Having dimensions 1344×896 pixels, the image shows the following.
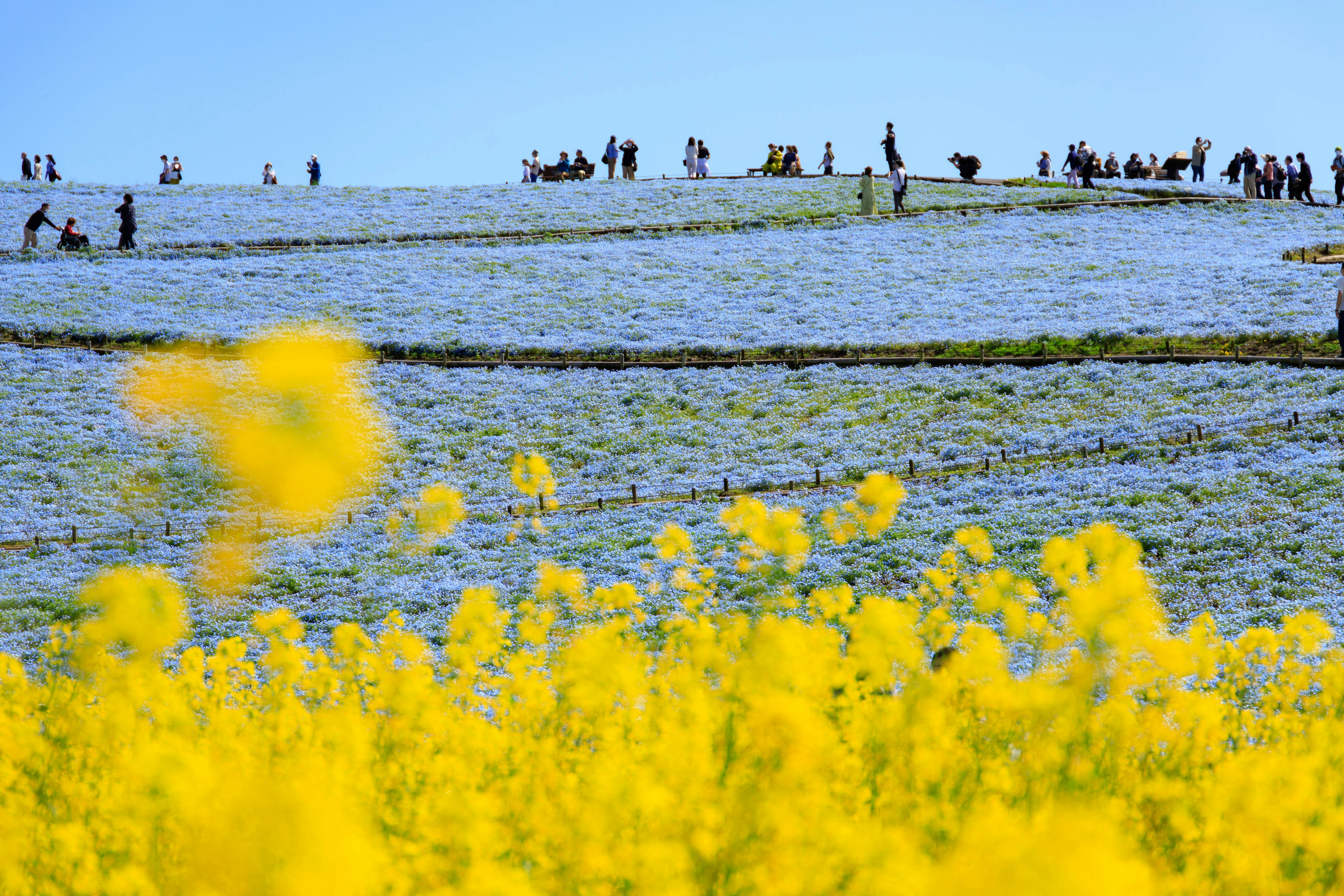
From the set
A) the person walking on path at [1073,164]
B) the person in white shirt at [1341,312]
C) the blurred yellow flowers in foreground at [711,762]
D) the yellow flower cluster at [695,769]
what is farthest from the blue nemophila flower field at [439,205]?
the yellow flower cluster at [695,769]

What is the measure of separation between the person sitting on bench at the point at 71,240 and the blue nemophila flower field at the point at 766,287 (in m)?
1.29

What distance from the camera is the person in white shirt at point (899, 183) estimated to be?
117ft

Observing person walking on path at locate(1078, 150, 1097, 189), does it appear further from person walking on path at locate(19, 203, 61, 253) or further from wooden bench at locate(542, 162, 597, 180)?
person walking on path at locate(19, 203, 61, 253)

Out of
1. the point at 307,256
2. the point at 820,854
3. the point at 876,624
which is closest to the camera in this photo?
the point at 820,854

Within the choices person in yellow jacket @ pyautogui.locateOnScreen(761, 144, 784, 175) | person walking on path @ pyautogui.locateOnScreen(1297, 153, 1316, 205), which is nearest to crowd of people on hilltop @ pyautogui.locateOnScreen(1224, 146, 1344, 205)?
person walking on path @ pyautogui.locateOnScreen(1297, 153, 1316, 205)

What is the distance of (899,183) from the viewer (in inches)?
1416

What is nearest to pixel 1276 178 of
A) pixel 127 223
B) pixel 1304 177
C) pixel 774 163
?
pixel 1304 177

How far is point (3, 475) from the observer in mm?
17844

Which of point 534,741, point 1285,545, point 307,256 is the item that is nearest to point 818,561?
point 1285,545

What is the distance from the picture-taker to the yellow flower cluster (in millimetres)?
4238

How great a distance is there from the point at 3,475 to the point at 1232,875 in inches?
705

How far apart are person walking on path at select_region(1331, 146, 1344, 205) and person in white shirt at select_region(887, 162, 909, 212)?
42.1ft

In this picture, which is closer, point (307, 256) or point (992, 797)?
point (992, 797)

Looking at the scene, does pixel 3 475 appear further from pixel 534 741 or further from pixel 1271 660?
pixel 1271 660
